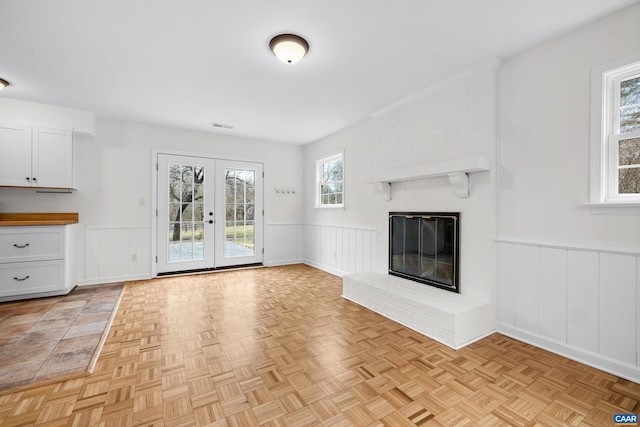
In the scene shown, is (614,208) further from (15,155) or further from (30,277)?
(15,155)

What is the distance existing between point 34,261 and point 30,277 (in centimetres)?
19

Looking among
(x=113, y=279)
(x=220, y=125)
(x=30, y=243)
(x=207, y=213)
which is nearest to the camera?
(x=30, y=243)

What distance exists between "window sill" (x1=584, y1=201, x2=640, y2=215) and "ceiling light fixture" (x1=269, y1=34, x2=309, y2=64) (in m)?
2.45

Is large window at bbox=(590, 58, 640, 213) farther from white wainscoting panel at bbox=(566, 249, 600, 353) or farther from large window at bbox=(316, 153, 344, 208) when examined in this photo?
large window at bbox=(316, 153, 344, 208)

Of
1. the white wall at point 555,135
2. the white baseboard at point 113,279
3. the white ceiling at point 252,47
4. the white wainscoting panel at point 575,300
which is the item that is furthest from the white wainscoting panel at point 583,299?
the white baseboard at point 113,279

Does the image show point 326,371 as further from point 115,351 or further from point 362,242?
point 362,242

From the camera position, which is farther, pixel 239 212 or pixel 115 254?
pixel 239 212

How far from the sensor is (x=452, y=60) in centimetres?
259

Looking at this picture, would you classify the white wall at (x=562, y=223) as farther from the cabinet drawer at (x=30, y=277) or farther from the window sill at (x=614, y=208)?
the cabinet drawer at (x=30, y=277)

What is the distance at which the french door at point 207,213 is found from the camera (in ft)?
15.2

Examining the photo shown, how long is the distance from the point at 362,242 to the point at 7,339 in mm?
3843

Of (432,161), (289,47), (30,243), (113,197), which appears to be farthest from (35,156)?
(432,161)

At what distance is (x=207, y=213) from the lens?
4.93 meters

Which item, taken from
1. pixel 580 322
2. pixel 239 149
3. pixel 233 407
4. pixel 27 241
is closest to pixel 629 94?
pixel 580 322
